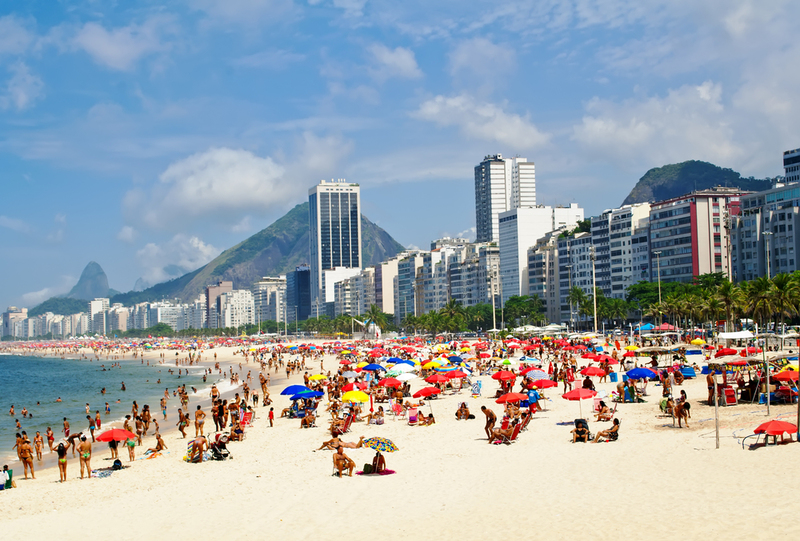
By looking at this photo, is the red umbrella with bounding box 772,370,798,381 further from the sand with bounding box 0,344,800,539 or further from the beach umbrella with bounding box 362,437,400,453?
the beach umbrella with bounding box 362,437,400,453

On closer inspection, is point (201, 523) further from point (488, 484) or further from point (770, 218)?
point (770, 218)

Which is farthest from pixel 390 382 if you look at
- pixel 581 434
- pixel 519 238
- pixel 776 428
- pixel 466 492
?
pixel 519 238

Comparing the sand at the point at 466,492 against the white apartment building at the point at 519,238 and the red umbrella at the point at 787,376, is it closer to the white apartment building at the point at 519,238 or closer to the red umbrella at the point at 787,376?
the red umbrella at the point at 787,376

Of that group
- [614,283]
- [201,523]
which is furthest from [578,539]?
[614,283]

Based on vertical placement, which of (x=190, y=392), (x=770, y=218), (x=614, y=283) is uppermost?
(x=770, y=218)

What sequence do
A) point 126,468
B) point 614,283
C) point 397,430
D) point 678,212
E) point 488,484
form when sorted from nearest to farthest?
point 488,484 → point 126,468 → point 397,430 → point 678,212 → point 614,283

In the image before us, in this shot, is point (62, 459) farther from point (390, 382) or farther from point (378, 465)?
point (390, 382)

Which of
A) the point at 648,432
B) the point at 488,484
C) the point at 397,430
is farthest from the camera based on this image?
the point at 397,430
